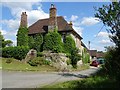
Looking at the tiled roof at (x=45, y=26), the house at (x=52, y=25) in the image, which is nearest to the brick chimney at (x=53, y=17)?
the house at (x=52, y=25)

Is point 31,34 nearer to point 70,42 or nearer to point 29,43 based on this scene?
point 29,43

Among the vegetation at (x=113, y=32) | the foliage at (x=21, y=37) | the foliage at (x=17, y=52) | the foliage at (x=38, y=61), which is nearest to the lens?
the vegetation at (x=113, y=32)

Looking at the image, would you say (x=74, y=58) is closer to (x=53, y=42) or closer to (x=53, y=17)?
(x=53, y=42)

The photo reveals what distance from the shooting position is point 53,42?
38.9m

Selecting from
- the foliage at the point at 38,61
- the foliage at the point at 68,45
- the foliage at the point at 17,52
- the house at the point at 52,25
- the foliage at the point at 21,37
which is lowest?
the foliage at the point at 38,61

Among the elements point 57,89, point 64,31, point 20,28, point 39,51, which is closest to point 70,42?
point 64,31

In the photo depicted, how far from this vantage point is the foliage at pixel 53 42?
127 feet

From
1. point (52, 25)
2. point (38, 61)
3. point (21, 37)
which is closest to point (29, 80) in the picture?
point (38, 61)

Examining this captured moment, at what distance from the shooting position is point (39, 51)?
4181 centimetres

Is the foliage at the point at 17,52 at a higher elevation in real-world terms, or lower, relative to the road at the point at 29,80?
higher

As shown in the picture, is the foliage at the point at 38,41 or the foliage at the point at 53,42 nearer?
the foliage at the point at 53,42

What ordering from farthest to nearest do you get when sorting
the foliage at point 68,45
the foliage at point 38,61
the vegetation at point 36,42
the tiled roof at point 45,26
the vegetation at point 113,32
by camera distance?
the tiled roof at point 45,26, the vegetation at point 36,42, the foliage at point 68,45, the foliage at point 38,61, the vegetation at point 113,32

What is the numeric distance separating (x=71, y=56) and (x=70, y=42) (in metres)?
2.66

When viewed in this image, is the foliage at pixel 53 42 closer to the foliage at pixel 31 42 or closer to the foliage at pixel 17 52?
the foliage at pixel 17 52
